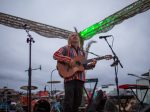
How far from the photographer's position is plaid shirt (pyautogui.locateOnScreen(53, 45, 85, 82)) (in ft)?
10.7

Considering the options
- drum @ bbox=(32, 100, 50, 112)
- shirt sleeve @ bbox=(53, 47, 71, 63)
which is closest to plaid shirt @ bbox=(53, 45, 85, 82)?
shirt sleeve @ bbox=(53, 47, 71, 63)

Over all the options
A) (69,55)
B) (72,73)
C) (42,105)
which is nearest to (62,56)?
(69,55)

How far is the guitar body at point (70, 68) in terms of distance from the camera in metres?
3.28

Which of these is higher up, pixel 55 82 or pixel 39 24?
pixel 39 24

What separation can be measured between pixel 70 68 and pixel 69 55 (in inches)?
8.8

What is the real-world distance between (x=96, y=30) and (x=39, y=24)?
2.59m

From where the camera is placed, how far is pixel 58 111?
688cm

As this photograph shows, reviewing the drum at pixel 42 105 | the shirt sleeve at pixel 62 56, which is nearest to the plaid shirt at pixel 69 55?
the shirt sleeve at pixel 62 56

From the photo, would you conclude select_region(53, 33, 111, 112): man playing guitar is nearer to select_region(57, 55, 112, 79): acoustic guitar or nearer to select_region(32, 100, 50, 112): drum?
select_region(57, 55, 112, 79): acoustic guitar

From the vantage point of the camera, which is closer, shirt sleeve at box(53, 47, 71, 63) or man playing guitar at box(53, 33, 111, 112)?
man playing guitar at box(53, 33, 111, 112)

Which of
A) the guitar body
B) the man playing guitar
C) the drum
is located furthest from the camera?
the drum

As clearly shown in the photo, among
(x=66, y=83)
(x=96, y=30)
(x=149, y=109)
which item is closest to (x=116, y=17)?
(x=96, y=30)

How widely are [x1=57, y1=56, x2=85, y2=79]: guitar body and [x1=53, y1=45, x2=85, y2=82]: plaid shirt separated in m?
0.06

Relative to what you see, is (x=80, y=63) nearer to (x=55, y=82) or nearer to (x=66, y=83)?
(x=66, y=83)
